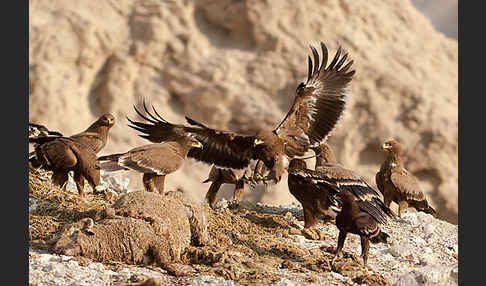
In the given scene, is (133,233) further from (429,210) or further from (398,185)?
(429,210)

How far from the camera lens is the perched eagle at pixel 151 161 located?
390 inches

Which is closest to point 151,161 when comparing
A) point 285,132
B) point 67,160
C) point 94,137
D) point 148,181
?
point 148,181

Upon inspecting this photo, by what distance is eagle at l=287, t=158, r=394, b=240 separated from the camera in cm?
902

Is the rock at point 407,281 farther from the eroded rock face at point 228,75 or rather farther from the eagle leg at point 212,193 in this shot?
the eroded rock face at point 228,75

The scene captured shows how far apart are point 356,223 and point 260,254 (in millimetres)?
1348

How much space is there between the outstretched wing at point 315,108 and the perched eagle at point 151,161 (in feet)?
7.01

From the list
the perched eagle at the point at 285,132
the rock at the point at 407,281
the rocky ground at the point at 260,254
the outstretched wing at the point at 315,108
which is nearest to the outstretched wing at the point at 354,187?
the rocky ground at the point at 260,254

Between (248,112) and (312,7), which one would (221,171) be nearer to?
(248,112)

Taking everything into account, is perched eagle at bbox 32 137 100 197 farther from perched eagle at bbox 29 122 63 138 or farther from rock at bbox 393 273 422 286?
rock at bbox 393 273 422 286

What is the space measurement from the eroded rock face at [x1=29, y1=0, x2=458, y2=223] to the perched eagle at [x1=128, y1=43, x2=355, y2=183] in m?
10.7

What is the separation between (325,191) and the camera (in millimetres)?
9227

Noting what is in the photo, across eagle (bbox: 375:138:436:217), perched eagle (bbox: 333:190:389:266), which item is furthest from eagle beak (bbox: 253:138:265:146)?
perched eagle (bbox: 333:190:389:266)

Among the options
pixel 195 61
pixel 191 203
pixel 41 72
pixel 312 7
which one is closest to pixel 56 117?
pixel 41 72

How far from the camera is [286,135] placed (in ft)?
39.0
